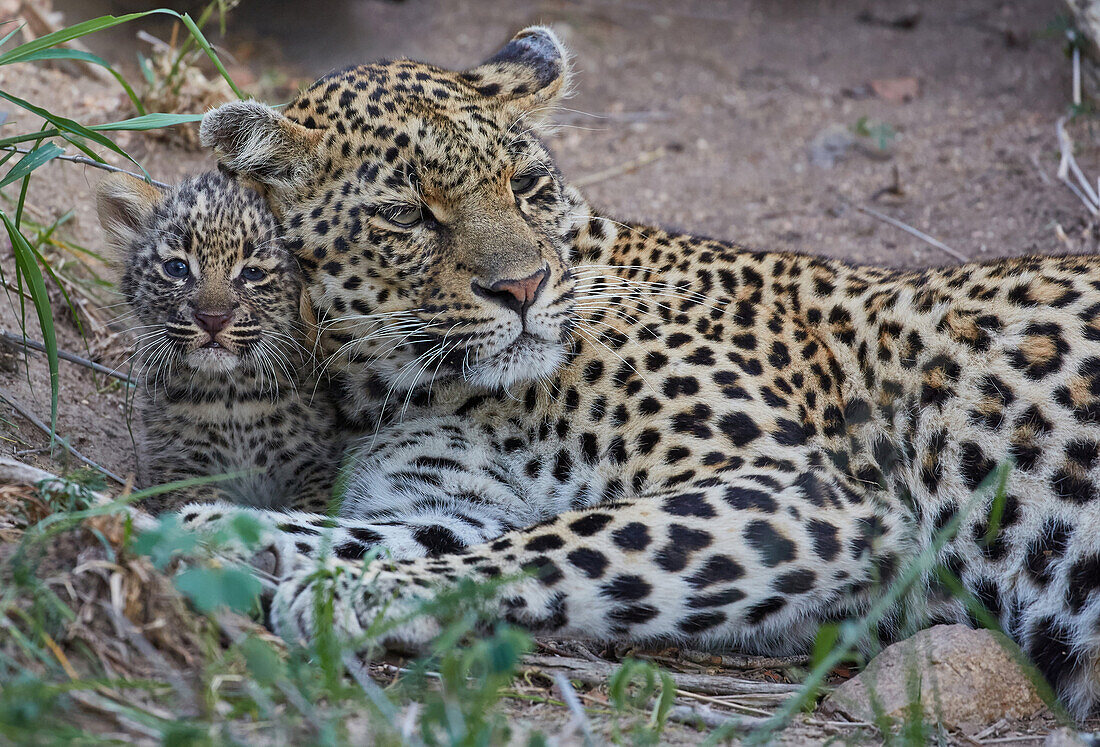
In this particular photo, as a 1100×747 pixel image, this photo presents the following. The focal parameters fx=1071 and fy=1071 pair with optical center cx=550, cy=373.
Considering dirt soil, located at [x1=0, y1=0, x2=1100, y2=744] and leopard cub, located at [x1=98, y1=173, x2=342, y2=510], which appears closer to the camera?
leopard cub, located at [x1=98, y1=173, x2=342, y2=510]

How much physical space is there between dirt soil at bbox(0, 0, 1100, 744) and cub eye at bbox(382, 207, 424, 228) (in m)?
1.95

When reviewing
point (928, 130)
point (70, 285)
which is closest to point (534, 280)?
point (70, 285)

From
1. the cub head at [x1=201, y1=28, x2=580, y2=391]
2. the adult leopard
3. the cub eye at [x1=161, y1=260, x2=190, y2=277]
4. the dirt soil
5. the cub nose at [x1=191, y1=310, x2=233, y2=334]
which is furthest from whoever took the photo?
the dirt soil

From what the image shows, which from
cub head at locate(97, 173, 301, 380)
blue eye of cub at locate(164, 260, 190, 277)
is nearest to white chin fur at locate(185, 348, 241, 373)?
cub head at locate(97, 173, 301, 380)

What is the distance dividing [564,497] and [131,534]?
6.37ft

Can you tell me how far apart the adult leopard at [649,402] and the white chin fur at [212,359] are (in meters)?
0.46

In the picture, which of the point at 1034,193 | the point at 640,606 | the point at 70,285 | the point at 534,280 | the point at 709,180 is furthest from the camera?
the point at 709,180

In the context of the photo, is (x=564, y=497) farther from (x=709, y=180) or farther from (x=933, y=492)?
(x=709, y=180)

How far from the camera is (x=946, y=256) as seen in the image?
7852 mm

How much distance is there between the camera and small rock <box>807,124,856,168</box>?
1007 centimetres

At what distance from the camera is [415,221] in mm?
4719

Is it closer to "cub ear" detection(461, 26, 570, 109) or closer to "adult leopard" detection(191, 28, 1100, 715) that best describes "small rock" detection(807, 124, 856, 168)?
"cub ear" detection(461, 26, 570, 109)

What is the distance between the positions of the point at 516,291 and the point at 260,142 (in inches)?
54.3

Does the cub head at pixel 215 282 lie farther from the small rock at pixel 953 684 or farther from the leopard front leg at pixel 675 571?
the small rock at pixel 953 684
